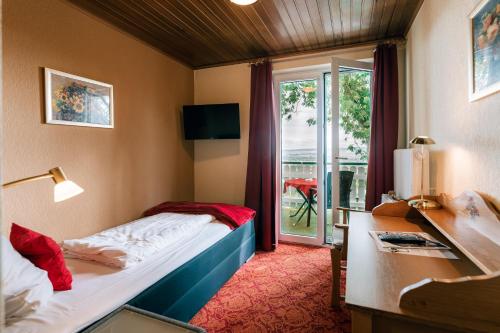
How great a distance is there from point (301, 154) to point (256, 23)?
1622mm

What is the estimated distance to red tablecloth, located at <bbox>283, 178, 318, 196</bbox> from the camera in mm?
3494

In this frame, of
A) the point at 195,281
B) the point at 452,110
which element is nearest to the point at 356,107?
the point at 452,110

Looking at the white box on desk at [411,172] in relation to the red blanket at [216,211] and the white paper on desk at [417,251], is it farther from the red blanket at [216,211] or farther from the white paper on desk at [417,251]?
the red blanket at [216,211]

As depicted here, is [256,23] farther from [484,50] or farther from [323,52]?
[484,50]

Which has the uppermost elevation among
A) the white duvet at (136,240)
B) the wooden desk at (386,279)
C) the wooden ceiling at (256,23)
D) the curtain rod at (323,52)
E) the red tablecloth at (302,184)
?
the wooden ceiling at (256,23)

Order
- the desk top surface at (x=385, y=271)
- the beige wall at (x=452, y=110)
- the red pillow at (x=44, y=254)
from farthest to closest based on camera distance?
1. the red pillow at (x=44, y=254)
2. the beige wall at (x=452, y=110)
3. the desk top surface at (x=385, y=271)

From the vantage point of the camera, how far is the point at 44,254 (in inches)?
59.2

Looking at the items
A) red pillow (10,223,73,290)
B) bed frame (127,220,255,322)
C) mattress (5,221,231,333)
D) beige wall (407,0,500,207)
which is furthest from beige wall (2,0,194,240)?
beige wall (407,0,500,207)

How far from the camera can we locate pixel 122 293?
149 centimetres

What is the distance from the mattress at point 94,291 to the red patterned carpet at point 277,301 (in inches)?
20.9

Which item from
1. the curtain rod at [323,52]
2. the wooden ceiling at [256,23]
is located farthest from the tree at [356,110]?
the wooden ceiling at [256,23]

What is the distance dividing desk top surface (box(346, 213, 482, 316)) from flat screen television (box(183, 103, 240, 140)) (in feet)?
7.67

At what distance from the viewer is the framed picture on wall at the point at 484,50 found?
124 centimetres

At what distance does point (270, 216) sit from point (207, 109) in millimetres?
1599
